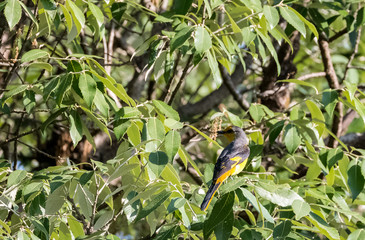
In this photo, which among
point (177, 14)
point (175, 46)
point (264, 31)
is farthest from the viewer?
point (264, 31)

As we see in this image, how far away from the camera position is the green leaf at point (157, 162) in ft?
8.84

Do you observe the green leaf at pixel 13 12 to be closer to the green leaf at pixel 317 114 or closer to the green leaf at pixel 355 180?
the green leaf at pixel 317 114

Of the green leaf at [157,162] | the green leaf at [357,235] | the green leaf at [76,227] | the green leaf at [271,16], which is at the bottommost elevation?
the green leaf at [357,235]

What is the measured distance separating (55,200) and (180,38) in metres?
1.06

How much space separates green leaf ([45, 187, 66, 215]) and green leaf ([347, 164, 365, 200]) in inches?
64.1

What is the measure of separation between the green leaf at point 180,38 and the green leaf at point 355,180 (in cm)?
126

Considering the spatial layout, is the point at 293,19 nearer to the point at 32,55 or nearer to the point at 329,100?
the point at 329,100

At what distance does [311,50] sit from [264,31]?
3.54m

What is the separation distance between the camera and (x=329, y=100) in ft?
11.6

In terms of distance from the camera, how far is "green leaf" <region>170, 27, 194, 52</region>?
3.15 m

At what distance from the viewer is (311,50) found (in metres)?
7.11

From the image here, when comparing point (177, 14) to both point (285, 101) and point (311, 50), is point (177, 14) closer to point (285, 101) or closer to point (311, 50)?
point (285, 101)

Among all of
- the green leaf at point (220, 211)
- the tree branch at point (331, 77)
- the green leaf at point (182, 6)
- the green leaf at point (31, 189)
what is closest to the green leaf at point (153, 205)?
the green leaf at point (220, 211)

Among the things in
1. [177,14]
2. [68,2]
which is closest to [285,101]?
[177,14]
